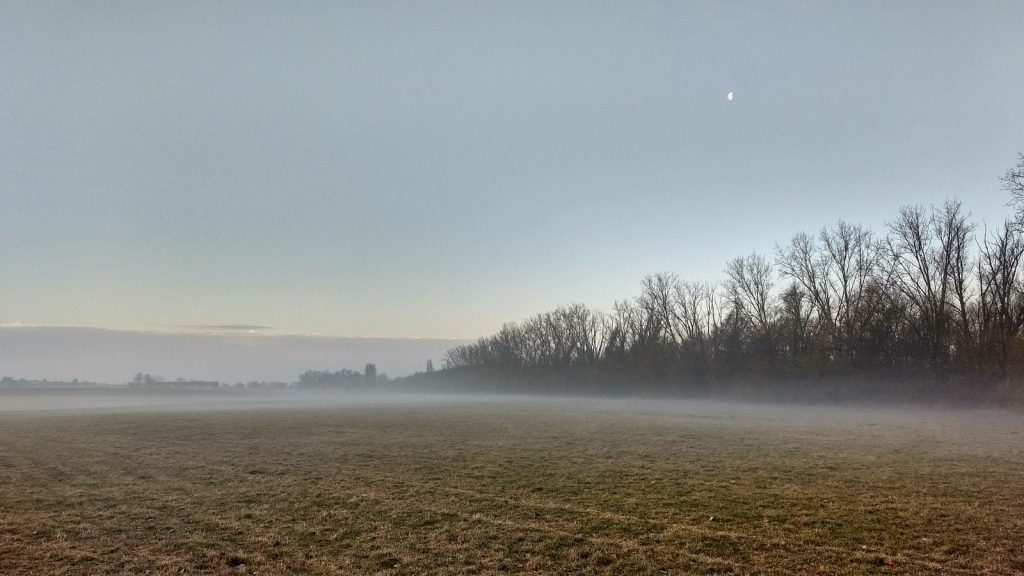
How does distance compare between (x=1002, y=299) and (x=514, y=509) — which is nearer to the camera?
(x=514, y=509)

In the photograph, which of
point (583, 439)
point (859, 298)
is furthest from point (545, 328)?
point (583, 439)

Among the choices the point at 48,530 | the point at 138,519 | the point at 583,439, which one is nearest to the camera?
the point at 48,530

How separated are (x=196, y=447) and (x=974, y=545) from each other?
69.2ft

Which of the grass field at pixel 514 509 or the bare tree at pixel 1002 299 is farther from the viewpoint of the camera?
the bare tree at pixel 1002 299

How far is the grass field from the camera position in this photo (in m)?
7.41

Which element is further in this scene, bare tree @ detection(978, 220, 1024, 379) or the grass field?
bare tree @ detection(978, 220, 1024, 379)

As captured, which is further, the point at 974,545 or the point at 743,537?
the point at 743,537

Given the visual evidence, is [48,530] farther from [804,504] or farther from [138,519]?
[804,504]

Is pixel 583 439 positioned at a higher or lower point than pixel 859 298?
lower

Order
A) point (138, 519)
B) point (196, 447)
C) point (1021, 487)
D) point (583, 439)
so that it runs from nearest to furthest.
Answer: point (138, 519) < point (1021, 487) < point (196, 447) < point (583, 439)

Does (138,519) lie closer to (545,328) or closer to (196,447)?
(196,447)

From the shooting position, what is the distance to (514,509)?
1012 centimetres

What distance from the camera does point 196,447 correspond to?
19609mm

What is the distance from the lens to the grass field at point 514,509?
24.3 feet
